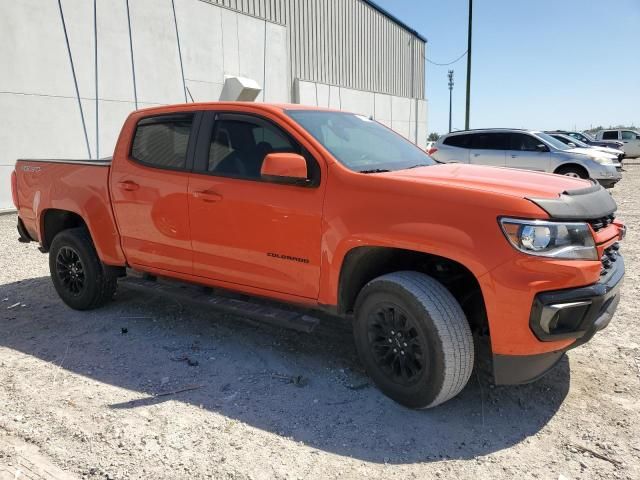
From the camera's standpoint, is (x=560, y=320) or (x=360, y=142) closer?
(x=560, y=320)

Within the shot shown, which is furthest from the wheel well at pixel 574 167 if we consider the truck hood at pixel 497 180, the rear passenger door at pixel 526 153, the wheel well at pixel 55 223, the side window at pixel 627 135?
the side window at pixel 627 135

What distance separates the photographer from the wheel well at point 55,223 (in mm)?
5047

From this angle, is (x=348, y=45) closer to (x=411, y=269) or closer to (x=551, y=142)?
(x=551, y=142)

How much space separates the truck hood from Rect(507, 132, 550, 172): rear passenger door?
33.5 ft

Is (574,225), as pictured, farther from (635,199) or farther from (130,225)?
(635,199)

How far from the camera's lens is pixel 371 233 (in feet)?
9.87

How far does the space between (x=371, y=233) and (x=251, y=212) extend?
3.01ft

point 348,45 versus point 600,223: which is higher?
point 348,45

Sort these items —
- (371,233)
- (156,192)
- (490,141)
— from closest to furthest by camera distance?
(371,233) → (156,192) → (490,141)

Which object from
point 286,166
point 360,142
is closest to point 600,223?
point 360,142

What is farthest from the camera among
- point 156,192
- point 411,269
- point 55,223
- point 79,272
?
point 55,223

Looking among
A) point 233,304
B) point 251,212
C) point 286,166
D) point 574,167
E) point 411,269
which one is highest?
point 286,166

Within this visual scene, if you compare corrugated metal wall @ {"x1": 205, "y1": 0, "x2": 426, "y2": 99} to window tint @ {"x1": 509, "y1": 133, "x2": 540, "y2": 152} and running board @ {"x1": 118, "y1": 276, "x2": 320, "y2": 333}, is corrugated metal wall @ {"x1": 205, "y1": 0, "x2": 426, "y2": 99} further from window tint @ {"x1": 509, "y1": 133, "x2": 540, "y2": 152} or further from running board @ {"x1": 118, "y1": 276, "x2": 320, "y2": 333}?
running board @ {"x1": 118, "y1": 276, "x2": 320, "y2": 333}

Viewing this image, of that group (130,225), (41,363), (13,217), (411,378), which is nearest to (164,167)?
(130,225)
